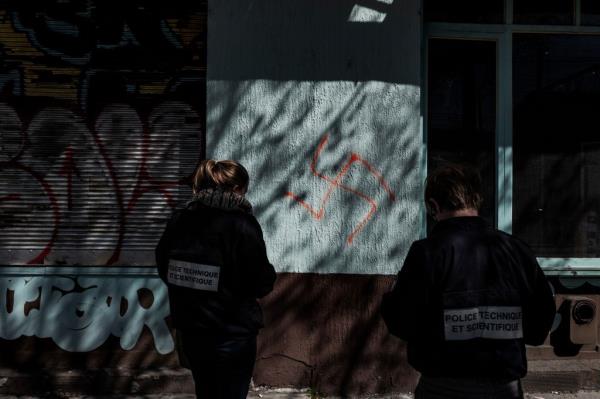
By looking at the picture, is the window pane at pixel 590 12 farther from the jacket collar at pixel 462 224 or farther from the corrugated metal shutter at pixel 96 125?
the jacket collar at pixel 462 224

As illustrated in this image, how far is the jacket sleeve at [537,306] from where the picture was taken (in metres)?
2.50

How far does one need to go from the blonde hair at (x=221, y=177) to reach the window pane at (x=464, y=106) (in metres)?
2.82

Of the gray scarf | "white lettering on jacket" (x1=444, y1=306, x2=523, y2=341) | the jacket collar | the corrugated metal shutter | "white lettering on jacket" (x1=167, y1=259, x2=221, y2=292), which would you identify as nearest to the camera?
"white lettering on jacket" (x1=444, y1=306, x2=523, y2=341)

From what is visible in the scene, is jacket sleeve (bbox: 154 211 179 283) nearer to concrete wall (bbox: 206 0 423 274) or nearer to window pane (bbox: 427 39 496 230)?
concrete wall (bbox: 206 0 423 274)

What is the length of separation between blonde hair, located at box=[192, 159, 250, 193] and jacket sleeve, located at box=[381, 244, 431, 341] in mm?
1126

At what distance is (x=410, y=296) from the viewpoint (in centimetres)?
245

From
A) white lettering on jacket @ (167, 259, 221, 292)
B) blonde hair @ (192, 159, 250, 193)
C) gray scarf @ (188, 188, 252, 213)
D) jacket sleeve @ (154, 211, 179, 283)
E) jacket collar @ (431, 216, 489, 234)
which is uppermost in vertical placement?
blonde hair @ (192, 159, 250, 193)

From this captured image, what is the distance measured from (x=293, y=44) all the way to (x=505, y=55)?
6.10 ft

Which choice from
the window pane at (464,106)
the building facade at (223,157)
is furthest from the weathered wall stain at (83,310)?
the window pane at (464,106)

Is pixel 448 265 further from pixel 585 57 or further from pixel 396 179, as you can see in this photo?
pixel 585 57

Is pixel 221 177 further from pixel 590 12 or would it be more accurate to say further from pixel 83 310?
pixel 590 12

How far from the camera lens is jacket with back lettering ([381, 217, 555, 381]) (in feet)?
7.93

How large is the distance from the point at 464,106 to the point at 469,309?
3.72 meters

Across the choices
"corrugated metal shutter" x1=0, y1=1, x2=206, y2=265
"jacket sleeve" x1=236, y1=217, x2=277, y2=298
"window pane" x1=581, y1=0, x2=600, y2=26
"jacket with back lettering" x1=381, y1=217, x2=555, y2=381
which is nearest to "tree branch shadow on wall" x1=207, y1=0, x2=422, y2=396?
"corrugated metal shutter" x1=0, y1=1, x2=206, y2=265
